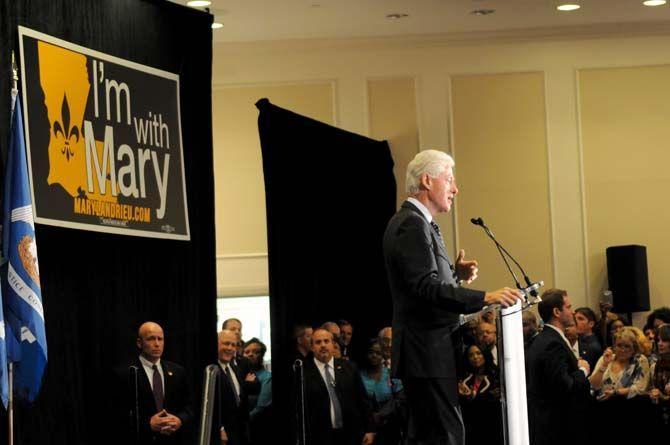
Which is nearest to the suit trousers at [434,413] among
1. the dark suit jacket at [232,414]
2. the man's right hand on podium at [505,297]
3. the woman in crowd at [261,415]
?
the man's right hand on podium at [505,297]

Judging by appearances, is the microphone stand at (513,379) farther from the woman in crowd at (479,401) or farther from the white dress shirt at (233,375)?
the woman in crowd at (479,401)

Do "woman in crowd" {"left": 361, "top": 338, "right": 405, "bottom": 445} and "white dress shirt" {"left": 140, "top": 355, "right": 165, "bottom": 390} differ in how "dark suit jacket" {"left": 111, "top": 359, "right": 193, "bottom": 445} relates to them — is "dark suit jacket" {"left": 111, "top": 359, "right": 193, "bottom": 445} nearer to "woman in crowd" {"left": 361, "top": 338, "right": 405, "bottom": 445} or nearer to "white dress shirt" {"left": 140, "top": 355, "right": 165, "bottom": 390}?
"white dress shirt" {"left": 140, "top": 355, "right": 165, "bottom": 390}

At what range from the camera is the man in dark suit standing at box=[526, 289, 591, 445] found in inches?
263

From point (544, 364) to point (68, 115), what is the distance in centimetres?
305

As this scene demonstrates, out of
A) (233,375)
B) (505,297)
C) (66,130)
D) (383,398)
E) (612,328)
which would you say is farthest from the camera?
(612,328)

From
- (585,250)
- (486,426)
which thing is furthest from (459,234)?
(486,426)

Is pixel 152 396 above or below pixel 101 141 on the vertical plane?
below

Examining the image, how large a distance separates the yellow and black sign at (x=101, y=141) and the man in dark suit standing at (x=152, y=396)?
0.70m

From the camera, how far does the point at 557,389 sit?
6.69 metres

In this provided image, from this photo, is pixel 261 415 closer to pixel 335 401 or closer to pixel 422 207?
pixel 335 401

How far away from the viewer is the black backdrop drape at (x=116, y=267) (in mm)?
6121

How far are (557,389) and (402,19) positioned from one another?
21.3 feet

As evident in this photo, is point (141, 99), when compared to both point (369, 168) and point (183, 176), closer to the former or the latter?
point (183, 176)

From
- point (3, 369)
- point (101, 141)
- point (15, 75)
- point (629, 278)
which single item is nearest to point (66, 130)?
point (101, 141)
